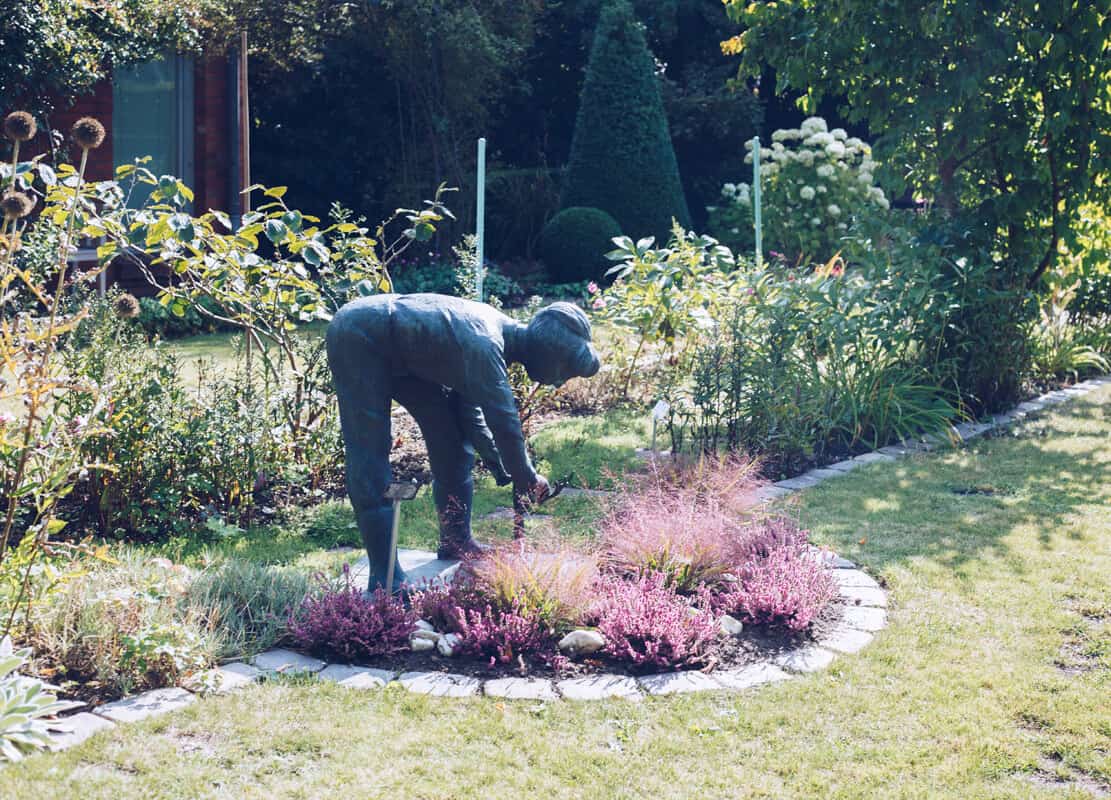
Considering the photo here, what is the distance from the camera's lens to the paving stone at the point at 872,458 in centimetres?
656

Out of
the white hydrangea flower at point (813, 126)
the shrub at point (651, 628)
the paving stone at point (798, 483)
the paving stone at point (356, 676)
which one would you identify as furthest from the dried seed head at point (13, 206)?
the white hydrangea flower at point (813, 126)

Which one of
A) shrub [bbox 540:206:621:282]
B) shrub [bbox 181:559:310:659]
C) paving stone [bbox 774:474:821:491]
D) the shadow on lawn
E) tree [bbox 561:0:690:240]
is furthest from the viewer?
tree [bbox 561:0:690:240]

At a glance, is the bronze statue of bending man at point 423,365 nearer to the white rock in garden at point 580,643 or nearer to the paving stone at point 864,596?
the white rock in garden at point 580,643

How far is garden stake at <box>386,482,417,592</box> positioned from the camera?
12.6 feet

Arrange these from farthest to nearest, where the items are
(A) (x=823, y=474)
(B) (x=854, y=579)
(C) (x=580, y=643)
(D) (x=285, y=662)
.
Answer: (A) (x=823, y=474) < (B) (x=854, y=579) < (C) (x=580, y=643) < (D) (x=285, y=662)

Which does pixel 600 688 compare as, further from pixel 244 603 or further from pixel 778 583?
pixel 244 603

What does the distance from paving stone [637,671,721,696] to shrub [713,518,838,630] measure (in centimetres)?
48

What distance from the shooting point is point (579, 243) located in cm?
1413

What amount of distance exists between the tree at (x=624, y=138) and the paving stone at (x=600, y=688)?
12.0m

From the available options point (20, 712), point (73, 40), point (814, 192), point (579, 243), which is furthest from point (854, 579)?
point (814, 192)

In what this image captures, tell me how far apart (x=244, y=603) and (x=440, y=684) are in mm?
832

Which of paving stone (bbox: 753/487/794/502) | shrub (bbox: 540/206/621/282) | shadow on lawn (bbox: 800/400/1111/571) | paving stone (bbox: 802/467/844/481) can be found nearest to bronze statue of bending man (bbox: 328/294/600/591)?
shadow on lawn (bbox: 800/400/1111/571)

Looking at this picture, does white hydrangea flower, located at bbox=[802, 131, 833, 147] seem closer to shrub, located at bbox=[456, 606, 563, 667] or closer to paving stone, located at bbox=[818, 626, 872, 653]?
paving stone, located at bbox=[818, 626, 872, 653]

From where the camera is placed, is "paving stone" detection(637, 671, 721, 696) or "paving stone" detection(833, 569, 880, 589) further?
"paving stone" detection(833, 569, 880, 589)
